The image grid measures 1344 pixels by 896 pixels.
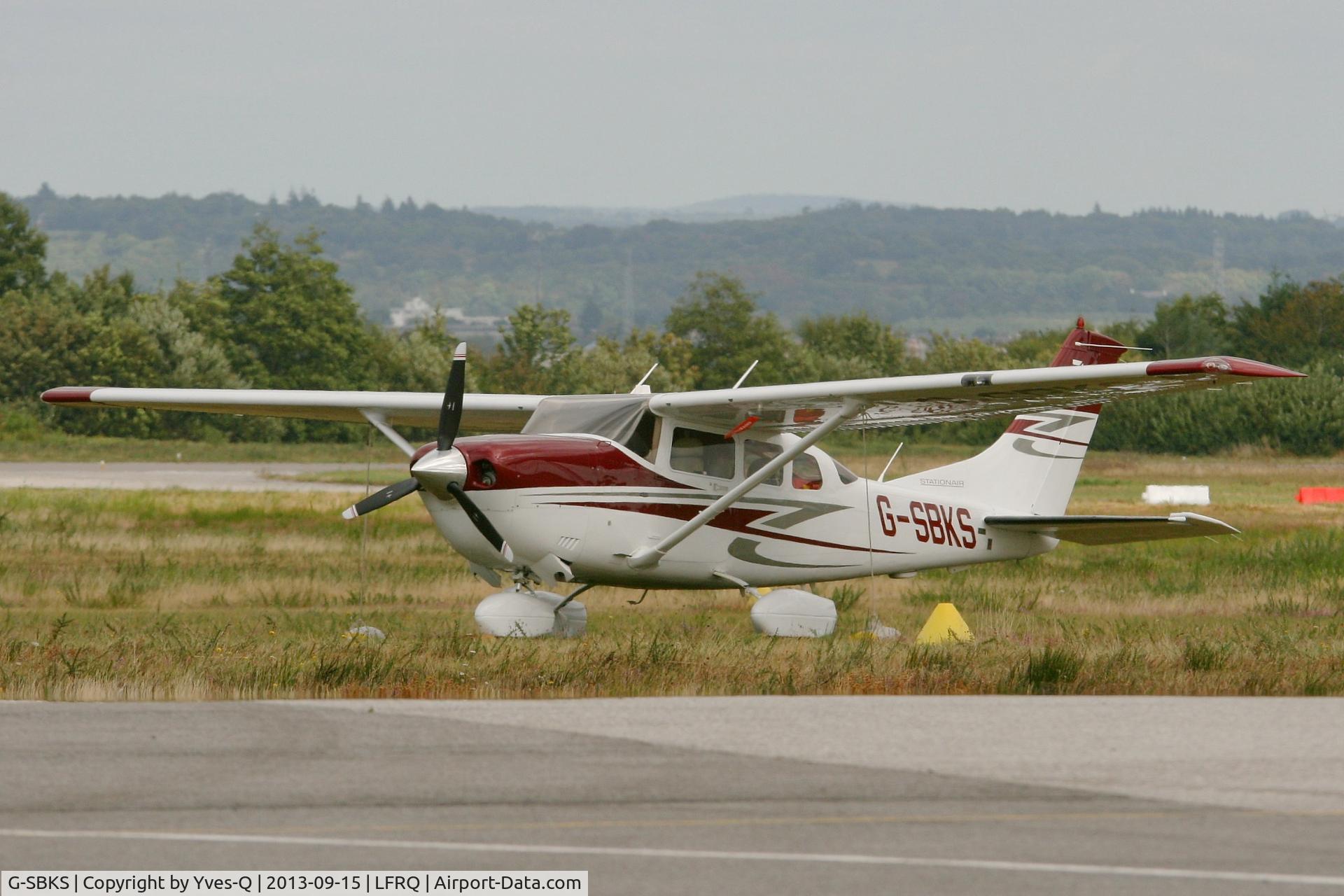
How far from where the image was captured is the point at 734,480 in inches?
583

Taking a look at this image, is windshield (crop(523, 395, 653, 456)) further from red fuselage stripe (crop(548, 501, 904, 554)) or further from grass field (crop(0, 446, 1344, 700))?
grass field (crop(0, 446, 1344, 700))

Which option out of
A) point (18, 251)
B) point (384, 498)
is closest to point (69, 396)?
point (384, 498)

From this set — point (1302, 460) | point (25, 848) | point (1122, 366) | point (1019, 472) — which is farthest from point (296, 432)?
point (25, 848)

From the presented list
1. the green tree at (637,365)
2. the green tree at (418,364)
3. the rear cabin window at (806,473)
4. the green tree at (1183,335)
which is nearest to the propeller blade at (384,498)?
the rear cabin window at (806,473)

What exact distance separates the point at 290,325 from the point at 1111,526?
2329 inches

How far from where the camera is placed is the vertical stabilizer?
54.8ft

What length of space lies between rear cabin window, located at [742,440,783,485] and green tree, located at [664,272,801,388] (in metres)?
56.6

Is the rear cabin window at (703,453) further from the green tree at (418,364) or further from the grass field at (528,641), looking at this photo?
the green tree at (418,364)

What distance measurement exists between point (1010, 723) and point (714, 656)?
10.7 feet

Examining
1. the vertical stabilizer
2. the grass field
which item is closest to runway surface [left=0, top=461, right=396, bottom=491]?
the grass field

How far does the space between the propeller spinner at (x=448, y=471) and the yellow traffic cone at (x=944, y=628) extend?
3522 mm

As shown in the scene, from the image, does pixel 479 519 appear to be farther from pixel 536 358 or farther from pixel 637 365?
pixel 536 358

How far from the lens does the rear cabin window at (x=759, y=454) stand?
48.9 ft

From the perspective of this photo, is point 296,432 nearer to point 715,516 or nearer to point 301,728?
point 715,516
